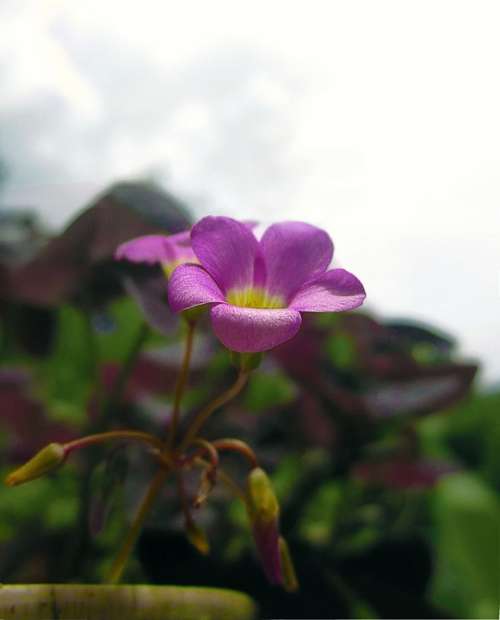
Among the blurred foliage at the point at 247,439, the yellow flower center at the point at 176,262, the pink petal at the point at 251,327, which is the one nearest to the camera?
the pink petal at the point at 251,327

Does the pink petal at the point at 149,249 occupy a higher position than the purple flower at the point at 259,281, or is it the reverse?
the purple flower at the point at 259,281

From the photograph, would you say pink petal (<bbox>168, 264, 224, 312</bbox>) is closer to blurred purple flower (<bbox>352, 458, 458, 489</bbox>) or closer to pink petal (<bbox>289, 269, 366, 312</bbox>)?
pink petal (<bbox>289, 269, 366, 312</bbox>)

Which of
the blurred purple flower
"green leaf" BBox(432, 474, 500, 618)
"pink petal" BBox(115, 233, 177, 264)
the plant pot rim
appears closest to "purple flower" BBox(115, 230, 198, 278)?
"pink petal" BBox(115, 233, 177, 264)

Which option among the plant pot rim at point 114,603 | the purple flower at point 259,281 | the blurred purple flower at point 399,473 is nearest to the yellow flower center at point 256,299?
the purple flower at point 259,281

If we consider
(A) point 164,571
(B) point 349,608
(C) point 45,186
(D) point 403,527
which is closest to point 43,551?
(A) point 164,571

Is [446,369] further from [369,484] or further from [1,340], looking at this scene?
[1,340]

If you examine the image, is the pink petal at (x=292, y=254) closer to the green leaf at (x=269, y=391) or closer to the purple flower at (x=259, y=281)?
the purple flower at (x=259, y=281)

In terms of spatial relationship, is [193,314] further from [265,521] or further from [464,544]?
[464,544]
